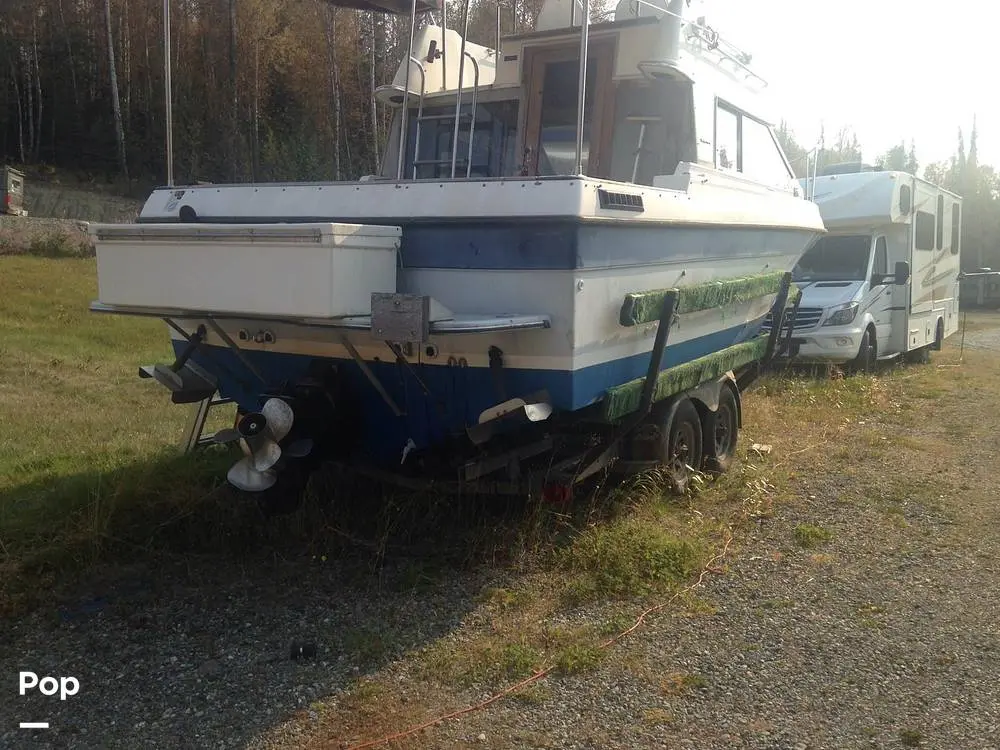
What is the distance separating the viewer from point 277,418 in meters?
4.07

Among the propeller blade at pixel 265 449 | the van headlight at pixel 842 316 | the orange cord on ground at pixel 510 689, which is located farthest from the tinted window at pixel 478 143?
the van headlight at pixel 842 316

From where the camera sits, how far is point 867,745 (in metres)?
3.05

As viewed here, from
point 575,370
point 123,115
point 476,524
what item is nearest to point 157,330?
point 476,524

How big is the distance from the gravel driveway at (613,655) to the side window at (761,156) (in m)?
2.70

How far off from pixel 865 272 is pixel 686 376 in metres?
6.85

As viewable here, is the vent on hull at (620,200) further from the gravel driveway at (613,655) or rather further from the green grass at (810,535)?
the green grass at (810,535)

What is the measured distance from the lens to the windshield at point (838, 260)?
11148 millimetres

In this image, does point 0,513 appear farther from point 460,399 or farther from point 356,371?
point 460,399

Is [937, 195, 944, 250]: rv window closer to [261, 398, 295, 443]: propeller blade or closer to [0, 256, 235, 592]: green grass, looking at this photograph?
[0, 256, 235, 592]: green grass

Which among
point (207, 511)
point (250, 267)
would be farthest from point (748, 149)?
point (207, 511)

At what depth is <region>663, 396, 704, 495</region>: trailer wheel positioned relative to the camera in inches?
214

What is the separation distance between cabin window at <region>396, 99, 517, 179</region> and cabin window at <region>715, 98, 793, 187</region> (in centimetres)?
134

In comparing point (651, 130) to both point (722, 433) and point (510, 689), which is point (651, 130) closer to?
point (722, 433)

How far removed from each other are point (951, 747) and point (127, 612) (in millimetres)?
3221
